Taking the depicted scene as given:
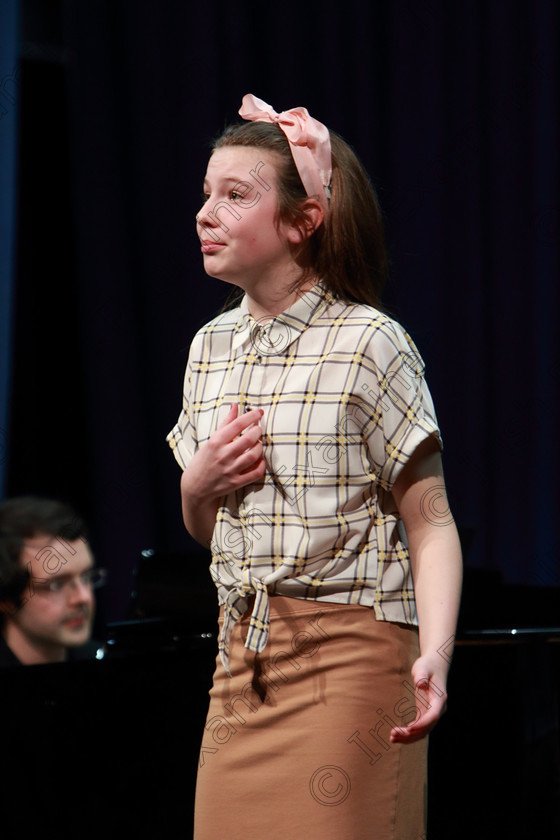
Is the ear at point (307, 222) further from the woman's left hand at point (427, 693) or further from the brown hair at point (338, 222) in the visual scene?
the woman's left hand at point (427, 693)

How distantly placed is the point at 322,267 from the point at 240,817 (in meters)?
0.70

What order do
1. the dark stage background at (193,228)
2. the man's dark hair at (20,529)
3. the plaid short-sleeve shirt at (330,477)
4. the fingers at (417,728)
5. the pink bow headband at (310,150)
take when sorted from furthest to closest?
the dark stage background at (193,228)
the man's dark hair at (20,529)
the pink bow headband at (310,150)
the plaid short-sleeve shirt at (330,477)
the fingers at (417,728)

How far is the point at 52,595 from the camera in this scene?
7.70 feet

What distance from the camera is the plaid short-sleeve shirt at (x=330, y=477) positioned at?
1.22 meters

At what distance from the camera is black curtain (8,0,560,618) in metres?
3.47

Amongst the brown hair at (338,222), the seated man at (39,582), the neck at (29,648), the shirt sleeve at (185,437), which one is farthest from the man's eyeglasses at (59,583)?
the brown hair at (338,222)

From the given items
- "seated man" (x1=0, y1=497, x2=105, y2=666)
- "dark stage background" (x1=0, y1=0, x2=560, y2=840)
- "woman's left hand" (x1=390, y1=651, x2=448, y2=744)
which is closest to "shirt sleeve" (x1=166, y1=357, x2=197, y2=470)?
"woman's left hand" (x1=390, y1=651, x2=448, y2=744)

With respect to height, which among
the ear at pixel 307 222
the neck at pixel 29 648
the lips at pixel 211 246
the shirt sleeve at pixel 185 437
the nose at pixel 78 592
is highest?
the ear at pixel 307 222

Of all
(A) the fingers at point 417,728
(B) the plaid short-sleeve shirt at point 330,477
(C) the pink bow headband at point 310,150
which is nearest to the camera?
(A) the fingers at point 417,728

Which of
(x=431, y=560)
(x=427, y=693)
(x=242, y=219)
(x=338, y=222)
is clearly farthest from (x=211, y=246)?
(x=427, y=693)

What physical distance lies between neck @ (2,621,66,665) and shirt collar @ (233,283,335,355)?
4.03 ft

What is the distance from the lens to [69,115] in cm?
363

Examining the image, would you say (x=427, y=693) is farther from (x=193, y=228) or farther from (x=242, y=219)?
(x=193, y=228)

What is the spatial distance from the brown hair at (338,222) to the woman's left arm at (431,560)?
0.25 metres
